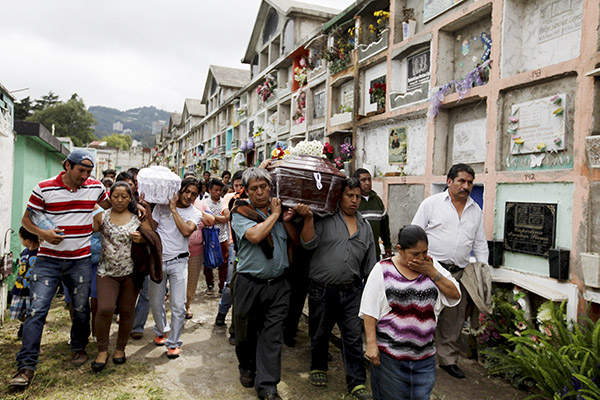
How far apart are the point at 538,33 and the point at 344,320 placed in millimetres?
4268

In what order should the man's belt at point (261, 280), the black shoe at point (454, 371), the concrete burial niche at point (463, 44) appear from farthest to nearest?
the concrete burial niche at point (463, 44) < the black shoe at point (454, 371) < the man's belt at point (261, 280)

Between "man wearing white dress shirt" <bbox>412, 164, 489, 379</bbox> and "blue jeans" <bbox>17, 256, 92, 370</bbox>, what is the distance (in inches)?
138

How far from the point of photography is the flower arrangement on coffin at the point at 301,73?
1270 cm

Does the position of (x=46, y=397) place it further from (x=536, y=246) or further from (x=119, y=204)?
(x=536, y=246)

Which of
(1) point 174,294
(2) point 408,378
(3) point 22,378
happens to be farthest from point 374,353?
(3) point 22,378

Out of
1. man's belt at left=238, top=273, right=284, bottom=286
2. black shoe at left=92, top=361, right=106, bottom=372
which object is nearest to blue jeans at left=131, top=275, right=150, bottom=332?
black shoe at left=92, top=361, right=106, bottom=372

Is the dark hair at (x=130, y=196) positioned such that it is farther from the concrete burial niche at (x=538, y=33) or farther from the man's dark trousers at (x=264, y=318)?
the concrete burial niche at (x=538, y=33)

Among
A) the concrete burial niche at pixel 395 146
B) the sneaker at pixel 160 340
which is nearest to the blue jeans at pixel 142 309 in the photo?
the sneaker at pixel 160 340

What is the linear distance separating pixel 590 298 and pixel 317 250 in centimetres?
265

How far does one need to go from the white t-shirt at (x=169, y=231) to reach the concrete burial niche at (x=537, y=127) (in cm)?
398

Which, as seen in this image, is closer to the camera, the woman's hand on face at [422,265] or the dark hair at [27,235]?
the woman's hand on face at [422,265]

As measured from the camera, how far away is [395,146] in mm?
8117

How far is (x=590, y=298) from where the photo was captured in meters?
3.95

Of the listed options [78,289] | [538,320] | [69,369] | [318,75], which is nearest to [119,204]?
[78,289]
